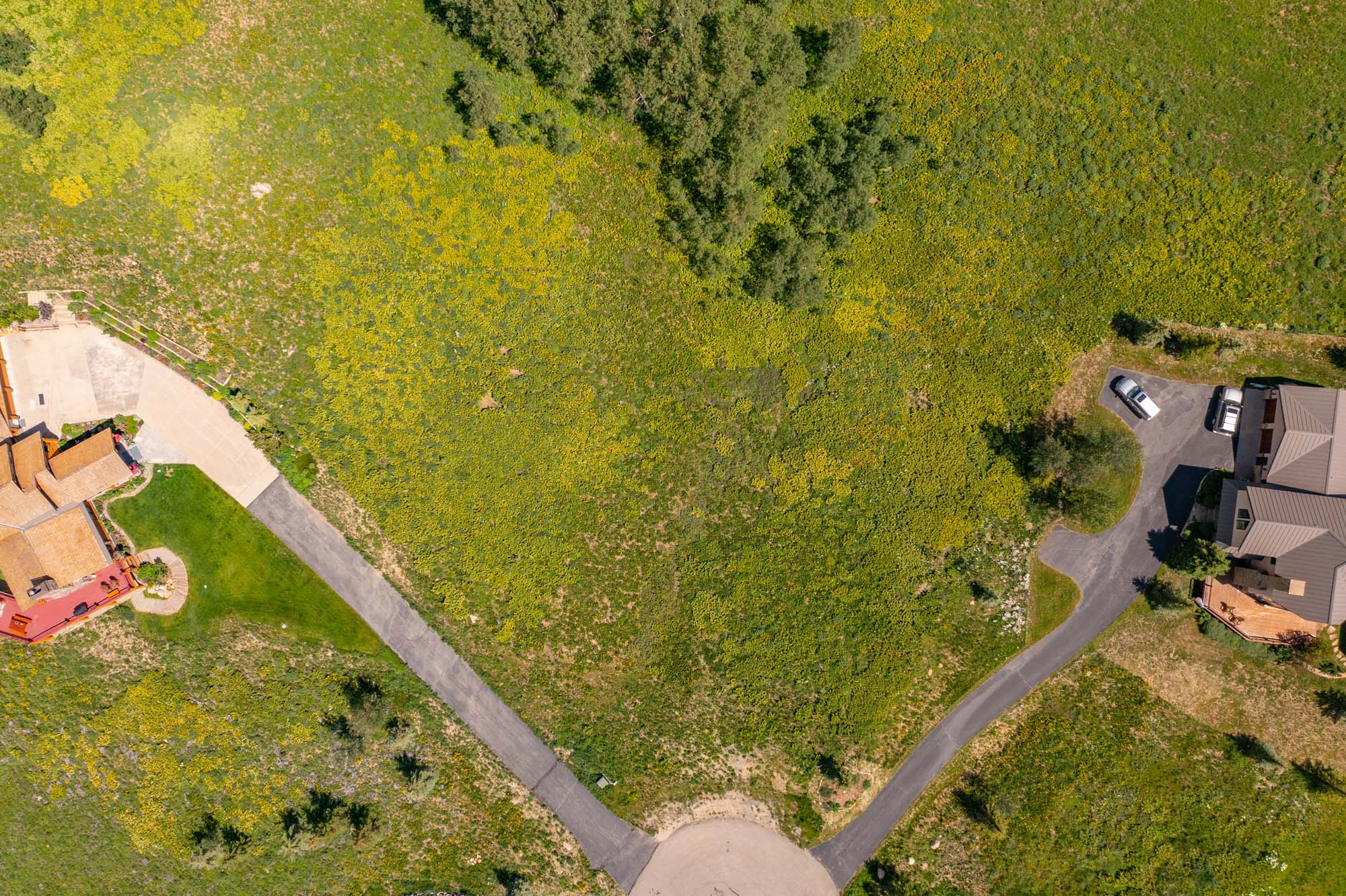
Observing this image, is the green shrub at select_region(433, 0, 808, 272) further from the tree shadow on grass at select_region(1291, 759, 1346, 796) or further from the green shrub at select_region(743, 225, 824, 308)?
the tree shadow on grass at select_region(1291, 759, 1346, 796)

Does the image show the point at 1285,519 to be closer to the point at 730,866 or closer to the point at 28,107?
the point at 730,866

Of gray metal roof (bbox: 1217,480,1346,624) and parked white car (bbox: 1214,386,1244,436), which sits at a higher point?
parked white car (bbox: 1214,386,1244,436)

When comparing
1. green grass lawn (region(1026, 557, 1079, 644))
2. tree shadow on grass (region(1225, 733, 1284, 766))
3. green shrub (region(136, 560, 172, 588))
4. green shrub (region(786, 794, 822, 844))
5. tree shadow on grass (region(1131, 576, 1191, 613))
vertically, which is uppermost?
tree shadow on grass (region(1131, 576, 1191, 613))

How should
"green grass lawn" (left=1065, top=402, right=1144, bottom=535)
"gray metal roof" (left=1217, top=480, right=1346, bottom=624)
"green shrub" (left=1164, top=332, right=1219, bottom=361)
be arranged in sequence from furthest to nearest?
1. "green shrub" (left=1164, top=332, right=1219, bottom=361)
2. "green grass lawn" (left=1065, top=402, right=1144, bottom=535)
3. "gray metal roof" (left=1217, top=480, right=1346, bottom=624)

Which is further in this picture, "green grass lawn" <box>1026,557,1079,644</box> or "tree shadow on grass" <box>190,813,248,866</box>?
"green grass lawn" <box>1026,557,1079,644</box>

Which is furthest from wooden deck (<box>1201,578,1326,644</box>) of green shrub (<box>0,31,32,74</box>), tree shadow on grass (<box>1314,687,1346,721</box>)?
green shrub (<box>0,31,32,74</box>)

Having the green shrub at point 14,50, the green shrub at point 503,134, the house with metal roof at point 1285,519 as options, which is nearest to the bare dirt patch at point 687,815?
the house with metal roof at point 1285,519

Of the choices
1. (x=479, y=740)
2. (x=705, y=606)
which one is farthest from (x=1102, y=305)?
(x=479, y=740)
